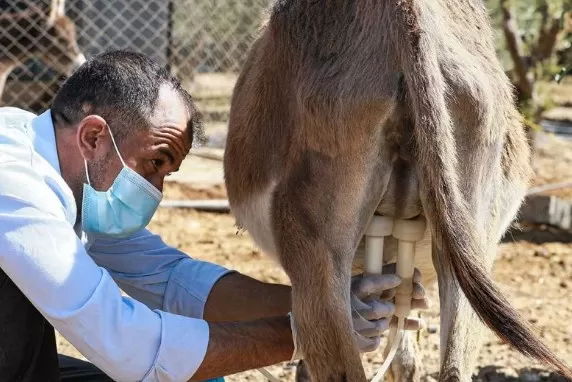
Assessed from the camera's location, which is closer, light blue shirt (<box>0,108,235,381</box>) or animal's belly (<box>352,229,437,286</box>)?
light blue shirt (<box>0,108,235,381</box>)

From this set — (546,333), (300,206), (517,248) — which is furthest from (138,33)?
(300,206)

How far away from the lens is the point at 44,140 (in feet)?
9.71

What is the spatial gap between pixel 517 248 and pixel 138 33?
5371mm

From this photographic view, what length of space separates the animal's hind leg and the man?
4.6 inches

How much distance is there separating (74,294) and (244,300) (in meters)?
1.04

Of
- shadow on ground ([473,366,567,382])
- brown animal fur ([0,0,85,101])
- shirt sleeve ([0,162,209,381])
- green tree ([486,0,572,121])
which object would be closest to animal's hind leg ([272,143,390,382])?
shirt sleeve ([0,162,209,381])

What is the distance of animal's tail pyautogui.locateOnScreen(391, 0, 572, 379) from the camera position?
2721 mm

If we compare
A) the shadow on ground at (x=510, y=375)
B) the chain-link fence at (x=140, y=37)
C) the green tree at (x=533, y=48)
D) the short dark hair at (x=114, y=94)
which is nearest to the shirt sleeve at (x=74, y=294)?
the short dark hair at (x=114, y=94)

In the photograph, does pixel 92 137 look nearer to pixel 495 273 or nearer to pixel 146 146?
pixel 146 146

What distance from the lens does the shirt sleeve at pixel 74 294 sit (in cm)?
262

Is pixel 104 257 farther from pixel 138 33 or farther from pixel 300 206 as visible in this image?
pixel 138 33

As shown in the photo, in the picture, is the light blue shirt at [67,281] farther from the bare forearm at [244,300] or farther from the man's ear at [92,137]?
the bare forearm at [244,300]

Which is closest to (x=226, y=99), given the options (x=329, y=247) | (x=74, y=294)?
(x=329, y=247)

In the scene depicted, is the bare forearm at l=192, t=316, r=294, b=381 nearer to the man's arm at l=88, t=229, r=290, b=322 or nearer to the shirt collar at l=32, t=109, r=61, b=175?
the man's arm at l=88, t=229, r=290, b=322
